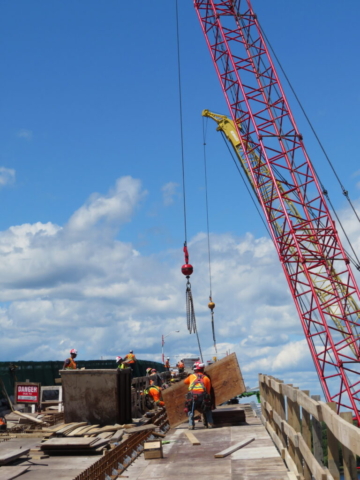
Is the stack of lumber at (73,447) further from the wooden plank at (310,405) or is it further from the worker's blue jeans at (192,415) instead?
the wooden plank at (310,405)

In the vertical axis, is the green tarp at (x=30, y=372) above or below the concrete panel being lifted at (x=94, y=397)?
above

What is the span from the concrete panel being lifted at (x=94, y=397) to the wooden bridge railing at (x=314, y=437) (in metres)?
5.50

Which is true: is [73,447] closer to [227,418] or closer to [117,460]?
[117,460]

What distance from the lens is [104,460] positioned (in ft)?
34.3

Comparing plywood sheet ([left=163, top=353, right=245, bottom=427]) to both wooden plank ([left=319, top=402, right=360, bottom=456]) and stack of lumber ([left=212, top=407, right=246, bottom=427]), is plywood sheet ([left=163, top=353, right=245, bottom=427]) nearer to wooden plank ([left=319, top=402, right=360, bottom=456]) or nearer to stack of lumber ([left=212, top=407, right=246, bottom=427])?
stack of lumber ([left=212, top=407, right=246, bottom=427])

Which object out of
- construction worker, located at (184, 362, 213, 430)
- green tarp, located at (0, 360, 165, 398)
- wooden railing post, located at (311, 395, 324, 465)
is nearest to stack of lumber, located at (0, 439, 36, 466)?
construction worker, located at (184, 362, 213, 430)

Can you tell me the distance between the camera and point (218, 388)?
58.5ft

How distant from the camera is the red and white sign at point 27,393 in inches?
867

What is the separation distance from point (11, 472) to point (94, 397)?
638 cm

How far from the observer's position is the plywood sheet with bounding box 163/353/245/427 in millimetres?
17719

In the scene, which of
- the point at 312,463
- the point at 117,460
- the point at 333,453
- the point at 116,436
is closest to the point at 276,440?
the point at 117,460

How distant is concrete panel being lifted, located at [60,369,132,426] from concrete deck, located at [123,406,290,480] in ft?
6.47

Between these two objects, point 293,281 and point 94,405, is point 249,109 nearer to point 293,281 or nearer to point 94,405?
point 293,281

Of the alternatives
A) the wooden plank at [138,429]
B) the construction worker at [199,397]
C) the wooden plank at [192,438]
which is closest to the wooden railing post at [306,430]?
the wooden plank at [192,438]
